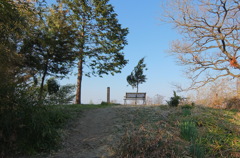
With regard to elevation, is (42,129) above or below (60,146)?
above

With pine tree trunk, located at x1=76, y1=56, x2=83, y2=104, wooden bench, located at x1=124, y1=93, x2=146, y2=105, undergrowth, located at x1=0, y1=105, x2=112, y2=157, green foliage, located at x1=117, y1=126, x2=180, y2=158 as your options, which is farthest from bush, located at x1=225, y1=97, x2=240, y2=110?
undergrowth, located at x1=0, y1=105, x2=112, y2=157

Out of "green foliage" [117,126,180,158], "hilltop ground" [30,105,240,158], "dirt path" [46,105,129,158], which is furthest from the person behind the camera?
"dirt path" [46,105,129,158]

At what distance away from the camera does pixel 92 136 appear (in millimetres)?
5766

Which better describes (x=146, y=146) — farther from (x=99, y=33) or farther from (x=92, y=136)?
(x=99, y=33)

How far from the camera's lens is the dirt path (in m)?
4.77

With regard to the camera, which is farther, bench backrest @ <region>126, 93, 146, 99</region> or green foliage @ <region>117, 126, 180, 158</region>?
bench backrest @ <region>126, 93, 146, 99</region>

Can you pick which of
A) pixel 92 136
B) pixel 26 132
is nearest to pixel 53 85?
pixel 92 136

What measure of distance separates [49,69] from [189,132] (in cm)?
886

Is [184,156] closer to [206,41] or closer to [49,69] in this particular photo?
[49,69]

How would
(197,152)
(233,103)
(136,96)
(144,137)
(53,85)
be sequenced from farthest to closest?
(136,96) → (53,85) → (233,103) → (144,137) → (197,152)

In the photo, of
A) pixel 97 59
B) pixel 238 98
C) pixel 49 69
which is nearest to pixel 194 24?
pixel 238 98

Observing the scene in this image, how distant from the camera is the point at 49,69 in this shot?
11.7m

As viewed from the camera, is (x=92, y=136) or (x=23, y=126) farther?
(x=92, y=136)

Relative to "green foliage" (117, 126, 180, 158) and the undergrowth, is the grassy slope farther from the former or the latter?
the undergrowth
